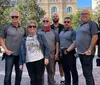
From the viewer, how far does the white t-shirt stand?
611 cm

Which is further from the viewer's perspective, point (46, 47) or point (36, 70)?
point (46, 47)

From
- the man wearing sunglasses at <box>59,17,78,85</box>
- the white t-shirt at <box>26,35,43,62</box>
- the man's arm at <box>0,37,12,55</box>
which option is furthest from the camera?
the man wearing sunglasses at <box>59,17,78,85</box>

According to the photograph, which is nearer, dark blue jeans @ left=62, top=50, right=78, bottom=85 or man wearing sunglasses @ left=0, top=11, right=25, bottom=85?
man wearing sunglasses @ left=0, top=11, right=25, bottom=85

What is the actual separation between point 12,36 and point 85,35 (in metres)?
1.72

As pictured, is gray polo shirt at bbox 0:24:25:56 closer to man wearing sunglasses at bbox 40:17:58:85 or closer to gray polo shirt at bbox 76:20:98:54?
man wearing sunglasses at bbox 40:17:58:85

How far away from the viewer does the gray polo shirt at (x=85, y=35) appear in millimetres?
6176

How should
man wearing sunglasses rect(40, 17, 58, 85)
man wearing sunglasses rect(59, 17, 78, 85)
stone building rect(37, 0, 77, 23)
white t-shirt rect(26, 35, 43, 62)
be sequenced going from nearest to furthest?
1. white t-shirt rect(26, 35, 43, 62)
2. man wearing sunglasses rect(40, 17, 58, 85)
3. man wearing sunglasses rect(59, 17, 78, 85)
4. stone building rect(37, 0, 77, 23)

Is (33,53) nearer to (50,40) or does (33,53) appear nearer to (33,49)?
(33,49)

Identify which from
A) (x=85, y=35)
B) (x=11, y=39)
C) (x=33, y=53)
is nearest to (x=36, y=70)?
(x=33, y=53)

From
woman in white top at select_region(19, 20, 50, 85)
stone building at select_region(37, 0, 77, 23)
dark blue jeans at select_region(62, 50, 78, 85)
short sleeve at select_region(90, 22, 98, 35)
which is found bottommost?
dark blue jeans at select_region(62, 50, 78, 85)

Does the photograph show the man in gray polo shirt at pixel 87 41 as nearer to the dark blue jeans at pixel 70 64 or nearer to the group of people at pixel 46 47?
the group of people at pixel 46 47

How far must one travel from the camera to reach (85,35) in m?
6.25

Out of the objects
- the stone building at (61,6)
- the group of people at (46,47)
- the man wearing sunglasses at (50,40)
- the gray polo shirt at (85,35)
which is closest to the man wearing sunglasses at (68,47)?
the group of people at (46,47)

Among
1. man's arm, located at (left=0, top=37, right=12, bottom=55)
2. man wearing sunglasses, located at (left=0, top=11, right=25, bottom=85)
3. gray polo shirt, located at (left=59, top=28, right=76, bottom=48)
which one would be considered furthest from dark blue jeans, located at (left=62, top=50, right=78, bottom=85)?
man's arm, located at (left=0, top=37, right=12, bottom=55)
